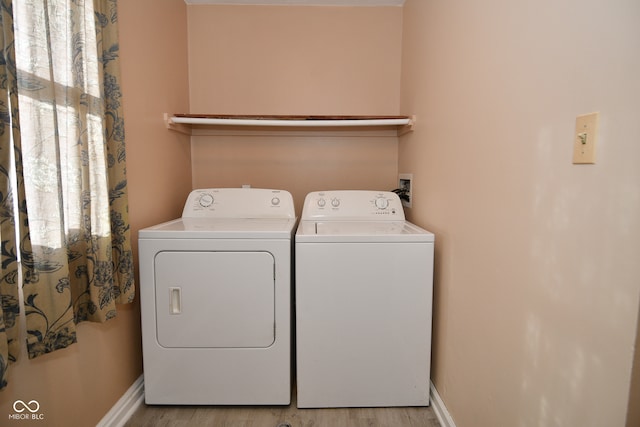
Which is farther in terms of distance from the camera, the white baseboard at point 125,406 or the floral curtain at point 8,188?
the white baseboard at point 125,406

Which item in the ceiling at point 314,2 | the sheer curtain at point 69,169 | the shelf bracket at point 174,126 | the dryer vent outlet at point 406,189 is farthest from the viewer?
the ceiling at point 314,2

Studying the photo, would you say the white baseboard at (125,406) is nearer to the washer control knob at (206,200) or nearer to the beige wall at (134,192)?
the beige wall at (134,192)

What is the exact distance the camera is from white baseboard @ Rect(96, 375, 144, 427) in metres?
1.46

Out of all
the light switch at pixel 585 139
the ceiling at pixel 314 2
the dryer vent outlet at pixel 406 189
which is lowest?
the dryer vent outlet at pixel 406 189

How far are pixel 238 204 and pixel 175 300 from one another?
69 cm

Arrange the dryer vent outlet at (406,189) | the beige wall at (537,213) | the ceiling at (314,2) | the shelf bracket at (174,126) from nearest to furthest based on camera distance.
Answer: the beige wall at (537,213)
the shelf bracket at (174,126)
the dryer vent outlet at (406,189)
the ceiling at (314,2)

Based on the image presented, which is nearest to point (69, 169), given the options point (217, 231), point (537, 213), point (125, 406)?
point (217, 231)

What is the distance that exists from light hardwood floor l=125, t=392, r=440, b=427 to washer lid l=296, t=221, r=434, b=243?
0.87 meters

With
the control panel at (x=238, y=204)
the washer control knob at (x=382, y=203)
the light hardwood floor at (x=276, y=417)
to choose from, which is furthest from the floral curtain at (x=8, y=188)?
the washer control knob at (x=382, y=203)

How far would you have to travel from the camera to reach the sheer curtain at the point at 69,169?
98 cm

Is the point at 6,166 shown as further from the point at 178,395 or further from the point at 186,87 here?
the point at 186,87

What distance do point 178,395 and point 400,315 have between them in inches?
46.1

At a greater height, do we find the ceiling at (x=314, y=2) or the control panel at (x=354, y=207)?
the ceiling at (x=314, y=2)

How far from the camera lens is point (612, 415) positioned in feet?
2.22
